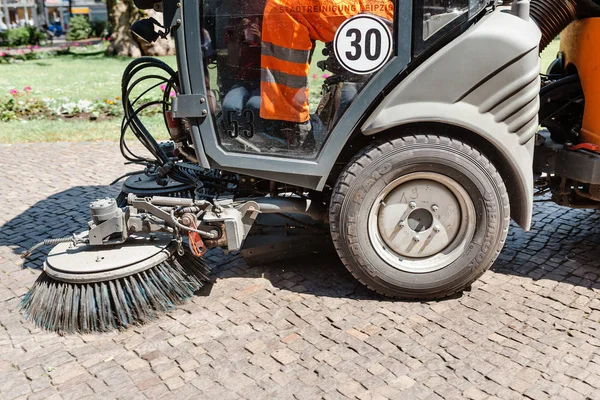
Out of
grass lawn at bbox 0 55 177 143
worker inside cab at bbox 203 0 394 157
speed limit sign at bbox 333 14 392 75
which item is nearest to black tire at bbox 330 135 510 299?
worker inside cab at bbox 203 0 394 157

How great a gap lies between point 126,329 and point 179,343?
34cm

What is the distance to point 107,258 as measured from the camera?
355 cm

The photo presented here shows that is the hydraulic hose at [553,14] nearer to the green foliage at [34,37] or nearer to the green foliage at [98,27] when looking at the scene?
the green foliage at [34,37]

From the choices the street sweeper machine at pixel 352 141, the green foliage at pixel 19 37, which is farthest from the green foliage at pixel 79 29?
the street sweeper machine at pixel 352 141

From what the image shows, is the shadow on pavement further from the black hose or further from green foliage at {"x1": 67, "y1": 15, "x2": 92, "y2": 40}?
green foliage at {"x1": 67, "y1": 15, "x2": 92, "y2": 40}

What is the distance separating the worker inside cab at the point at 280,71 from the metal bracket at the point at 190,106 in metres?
0.09

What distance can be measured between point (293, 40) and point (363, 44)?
0.37 meters

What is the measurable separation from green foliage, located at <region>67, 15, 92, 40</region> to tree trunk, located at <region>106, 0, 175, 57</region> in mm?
14278

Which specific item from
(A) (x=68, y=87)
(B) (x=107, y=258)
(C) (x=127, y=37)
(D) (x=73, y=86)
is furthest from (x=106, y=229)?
(C) (x=127, y=37)

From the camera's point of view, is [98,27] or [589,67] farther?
[98,27]

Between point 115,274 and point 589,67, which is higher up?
point 589,67

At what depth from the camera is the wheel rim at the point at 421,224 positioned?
3.62 m

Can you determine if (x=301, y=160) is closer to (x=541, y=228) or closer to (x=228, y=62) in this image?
(x=228, y=62)

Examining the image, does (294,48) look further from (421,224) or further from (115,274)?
(115,274)
